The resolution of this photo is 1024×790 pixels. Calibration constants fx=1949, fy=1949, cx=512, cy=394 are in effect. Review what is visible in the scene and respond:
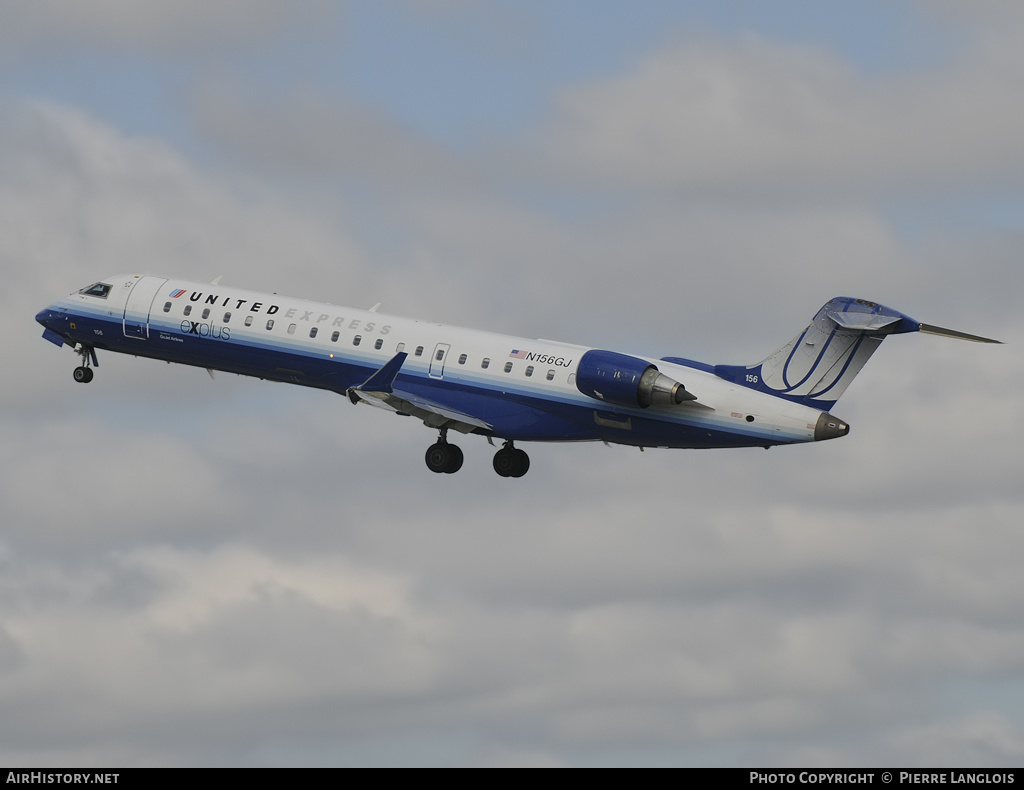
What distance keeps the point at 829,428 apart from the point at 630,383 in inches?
217

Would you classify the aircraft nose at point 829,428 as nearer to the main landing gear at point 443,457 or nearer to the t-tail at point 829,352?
the t-tail at point 829,352

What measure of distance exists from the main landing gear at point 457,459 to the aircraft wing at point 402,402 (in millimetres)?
987

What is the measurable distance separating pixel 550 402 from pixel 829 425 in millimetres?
7921

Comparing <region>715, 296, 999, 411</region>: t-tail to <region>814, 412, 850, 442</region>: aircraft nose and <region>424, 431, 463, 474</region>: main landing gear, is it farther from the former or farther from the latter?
<region>424, 431, 463, 474</region>: main landing gear

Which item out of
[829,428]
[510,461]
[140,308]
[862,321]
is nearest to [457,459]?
[510,461]

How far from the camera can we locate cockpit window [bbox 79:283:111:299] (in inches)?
2402

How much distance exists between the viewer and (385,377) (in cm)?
5462

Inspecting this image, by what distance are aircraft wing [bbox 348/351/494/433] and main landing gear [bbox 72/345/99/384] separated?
34.5 feet

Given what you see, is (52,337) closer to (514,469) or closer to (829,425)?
(514,469)

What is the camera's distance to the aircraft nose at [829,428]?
52.6m

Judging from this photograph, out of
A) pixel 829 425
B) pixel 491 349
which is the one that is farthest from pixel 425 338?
pixel 829 425

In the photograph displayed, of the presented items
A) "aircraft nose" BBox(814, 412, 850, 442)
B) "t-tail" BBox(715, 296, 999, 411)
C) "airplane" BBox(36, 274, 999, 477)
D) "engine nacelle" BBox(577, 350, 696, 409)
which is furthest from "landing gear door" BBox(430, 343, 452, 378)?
"aircraft nose" BBox(814, 412, 850, 442)

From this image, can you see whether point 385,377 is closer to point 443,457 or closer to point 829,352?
point 443,457

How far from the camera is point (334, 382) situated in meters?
57.5
